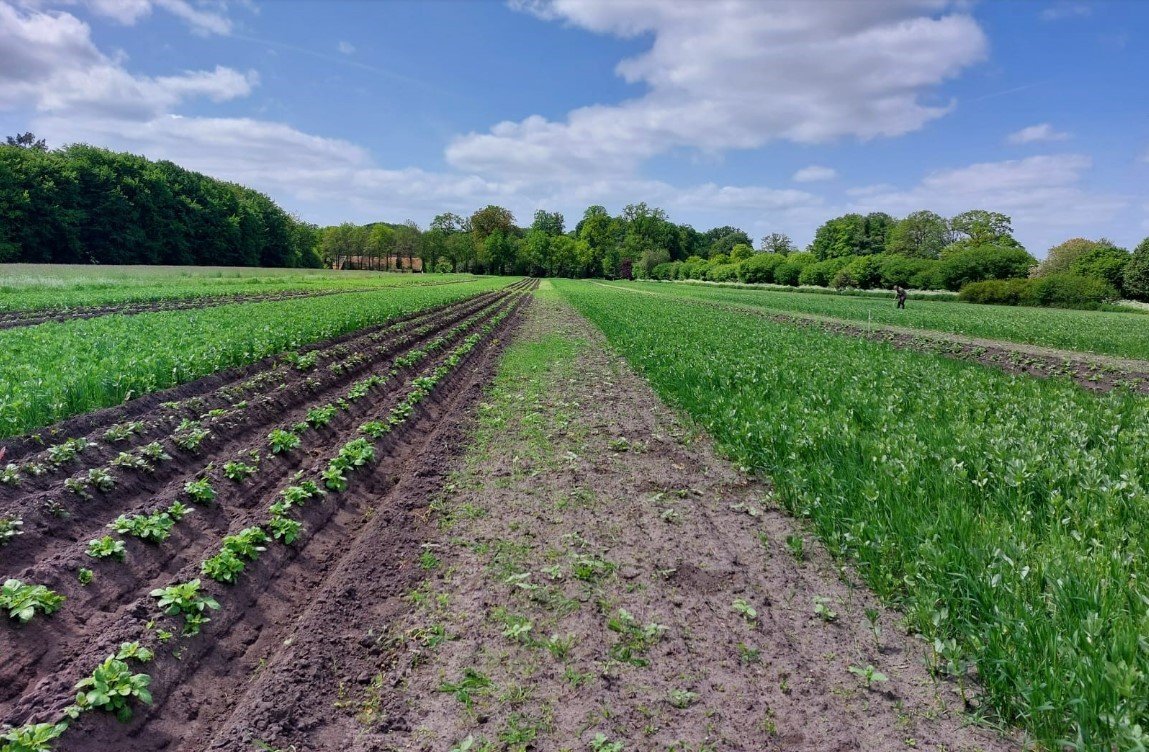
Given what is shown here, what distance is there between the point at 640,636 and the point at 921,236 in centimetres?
13242

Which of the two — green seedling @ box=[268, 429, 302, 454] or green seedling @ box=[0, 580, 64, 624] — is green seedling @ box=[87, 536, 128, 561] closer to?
green seedling @ box=[0, 580, 64, 624]

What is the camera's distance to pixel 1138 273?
54.0 m

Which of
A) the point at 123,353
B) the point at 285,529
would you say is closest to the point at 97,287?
the point at 123,353

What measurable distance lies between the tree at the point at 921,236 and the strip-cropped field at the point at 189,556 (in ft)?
402

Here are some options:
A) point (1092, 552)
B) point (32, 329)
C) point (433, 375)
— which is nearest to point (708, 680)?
point (1092, 552)

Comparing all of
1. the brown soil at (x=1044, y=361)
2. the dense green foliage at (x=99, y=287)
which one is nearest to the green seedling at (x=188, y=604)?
the brown soil at (x=1044, y=361)

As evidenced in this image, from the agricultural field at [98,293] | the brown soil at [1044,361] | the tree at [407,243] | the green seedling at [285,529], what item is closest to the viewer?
the green seedling at [285,529]

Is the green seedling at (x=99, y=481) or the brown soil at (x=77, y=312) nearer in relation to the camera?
the green seedling at (x=99, y=481)

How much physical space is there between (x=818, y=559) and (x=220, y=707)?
15.2 ft

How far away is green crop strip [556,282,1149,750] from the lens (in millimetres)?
3027

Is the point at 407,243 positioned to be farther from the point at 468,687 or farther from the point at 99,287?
the point at 468,687

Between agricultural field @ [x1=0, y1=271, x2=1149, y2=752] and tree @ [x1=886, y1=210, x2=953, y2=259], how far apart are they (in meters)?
119

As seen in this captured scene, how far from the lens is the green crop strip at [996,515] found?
3027 mm

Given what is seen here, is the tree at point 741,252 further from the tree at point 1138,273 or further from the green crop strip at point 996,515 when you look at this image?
the green crop strip at point 996,515
